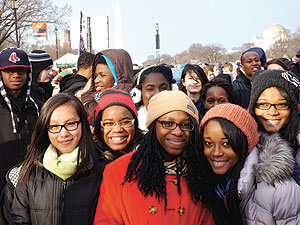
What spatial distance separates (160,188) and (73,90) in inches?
122

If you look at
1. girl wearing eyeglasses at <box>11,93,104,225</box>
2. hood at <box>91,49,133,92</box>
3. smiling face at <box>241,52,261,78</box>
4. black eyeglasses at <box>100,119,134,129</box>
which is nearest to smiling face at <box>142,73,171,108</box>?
hood at <box>91,49,133,92</box>

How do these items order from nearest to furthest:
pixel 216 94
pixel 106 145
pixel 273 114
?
pixel 273 114
pixel 106 145
pixel 216 94

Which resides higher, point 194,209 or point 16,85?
point 16,85

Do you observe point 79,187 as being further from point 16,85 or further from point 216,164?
point 16,85

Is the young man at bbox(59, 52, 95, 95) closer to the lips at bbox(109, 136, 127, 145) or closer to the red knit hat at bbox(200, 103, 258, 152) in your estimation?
the lips at bbox(109, 136, 127, 145)

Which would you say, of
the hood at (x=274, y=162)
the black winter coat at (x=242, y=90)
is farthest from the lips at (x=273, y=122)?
the black winter coat at (x=242, y=90)

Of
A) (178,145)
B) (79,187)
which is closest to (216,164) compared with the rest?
(178,145)

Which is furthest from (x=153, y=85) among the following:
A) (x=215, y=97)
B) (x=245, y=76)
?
(x=245, y=76)

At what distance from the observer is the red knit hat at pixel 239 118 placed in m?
2.40

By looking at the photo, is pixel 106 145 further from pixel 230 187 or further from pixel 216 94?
pixel 216 94

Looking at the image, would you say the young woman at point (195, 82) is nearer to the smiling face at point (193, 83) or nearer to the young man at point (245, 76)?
the smiling face at point (193, 83)

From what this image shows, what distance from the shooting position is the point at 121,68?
395 centimetres

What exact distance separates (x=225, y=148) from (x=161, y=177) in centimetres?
53

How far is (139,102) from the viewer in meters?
3.75
